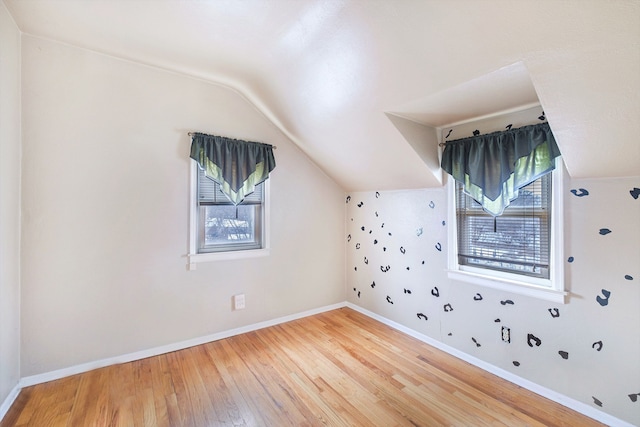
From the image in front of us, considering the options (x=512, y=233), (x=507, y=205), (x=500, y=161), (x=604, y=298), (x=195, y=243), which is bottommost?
(x=604, y=298)

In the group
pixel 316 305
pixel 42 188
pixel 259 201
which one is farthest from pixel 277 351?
pixel 42 188

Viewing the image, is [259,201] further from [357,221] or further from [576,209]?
[576,209]

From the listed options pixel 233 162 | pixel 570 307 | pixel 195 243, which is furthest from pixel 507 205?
pixel 195 243

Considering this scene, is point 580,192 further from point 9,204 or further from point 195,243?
point 9,204

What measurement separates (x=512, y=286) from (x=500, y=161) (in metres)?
1.01

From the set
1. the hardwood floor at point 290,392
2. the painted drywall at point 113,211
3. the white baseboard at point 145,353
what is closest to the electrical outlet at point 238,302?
the painted drywall at point 113,211

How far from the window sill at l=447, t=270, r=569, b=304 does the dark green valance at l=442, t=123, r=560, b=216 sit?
562 millimetres

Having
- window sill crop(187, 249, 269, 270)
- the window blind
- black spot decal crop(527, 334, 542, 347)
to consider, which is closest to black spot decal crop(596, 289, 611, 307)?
the window blind

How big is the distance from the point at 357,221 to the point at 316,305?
123 cm

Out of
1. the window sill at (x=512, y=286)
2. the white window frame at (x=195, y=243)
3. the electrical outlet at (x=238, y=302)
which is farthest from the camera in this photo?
the electrical outlet at (x=238, y=302)

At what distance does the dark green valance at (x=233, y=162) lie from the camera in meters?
2.75

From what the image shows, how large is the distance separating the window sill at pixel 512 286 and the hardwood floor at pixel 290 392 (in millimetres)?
722

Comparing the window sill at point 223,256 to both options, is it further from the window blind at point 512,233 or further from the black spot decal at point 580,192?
the black spot decal at point 580,192

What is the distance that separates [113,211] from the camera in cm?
240
